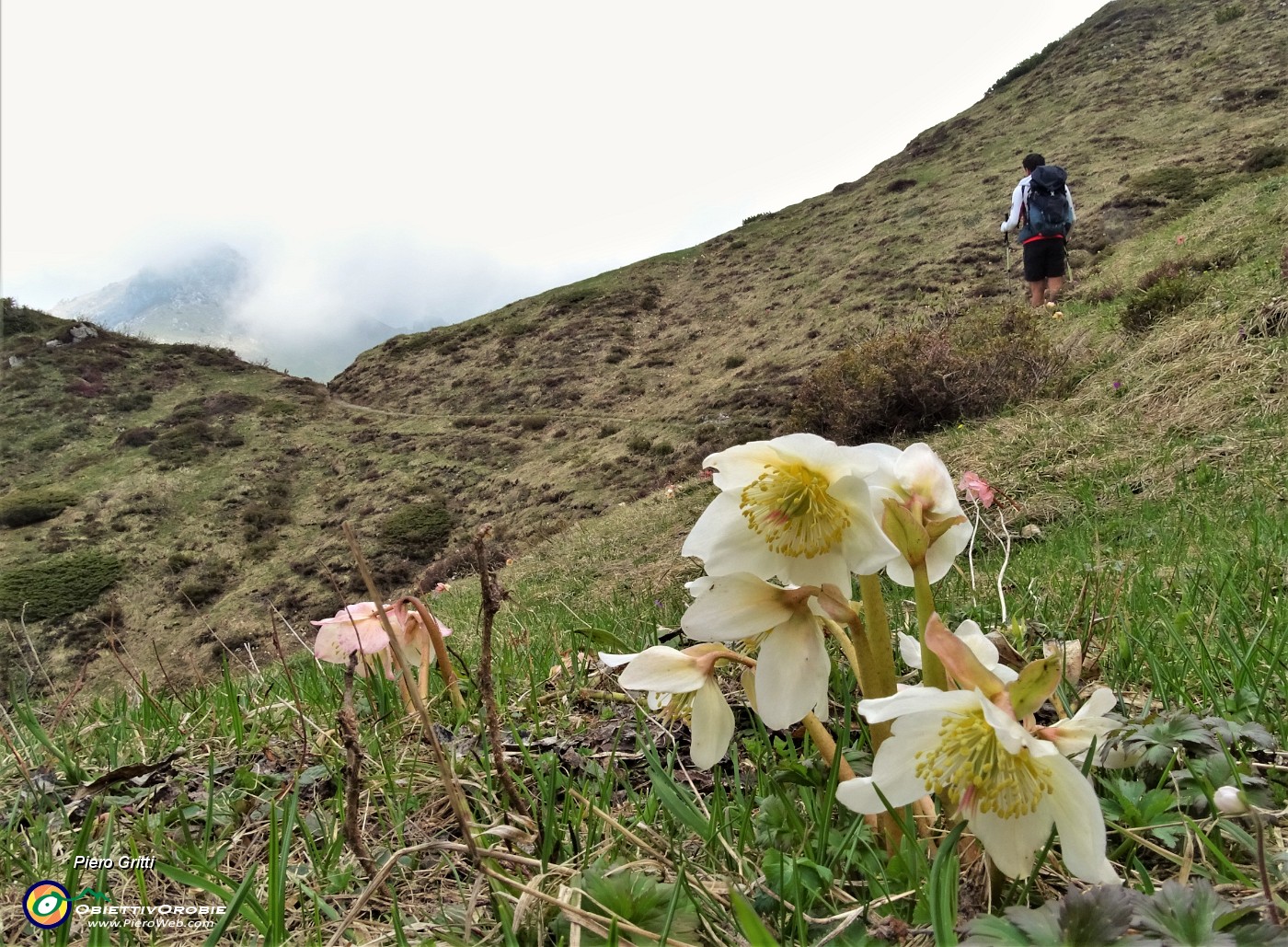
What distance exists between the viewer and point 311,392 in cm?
3322

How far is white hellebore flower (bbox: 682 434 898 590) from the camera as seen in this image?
3.04ft

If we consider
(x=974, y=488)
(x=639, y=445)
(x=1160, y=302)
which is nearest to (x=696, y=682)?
(x=974, y=488)

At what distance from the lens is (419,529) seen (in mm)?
18734

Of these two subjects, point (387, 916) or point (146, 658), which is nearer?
point (387, 916)

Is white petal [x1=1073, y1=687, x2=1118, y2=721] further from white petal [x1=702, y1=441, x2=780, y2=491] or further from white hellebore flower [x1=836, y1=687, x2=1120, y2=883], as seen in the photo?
white petal [x1=702, y1=441, x2=780, y2=491]

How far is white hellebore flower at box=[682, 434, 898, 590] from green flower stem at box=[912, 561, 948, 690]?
0.08 m

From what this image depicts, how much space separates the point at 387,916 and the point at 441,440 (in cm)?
2408

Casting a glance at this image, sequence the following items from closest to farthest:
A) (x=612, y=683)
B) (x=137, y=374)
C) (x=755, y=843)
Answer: (x=755, y=843)
(x=612, y=683)
(x=137, y=374)

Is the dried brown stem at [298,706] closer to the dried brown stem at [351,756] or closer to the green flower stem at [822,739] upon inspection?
the dried brown stem at [351,756]

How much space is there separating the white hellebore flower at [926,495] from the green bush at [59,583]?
2275 centimetres

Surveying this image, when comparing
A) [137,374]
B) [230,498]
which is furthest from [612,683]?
[137,374]

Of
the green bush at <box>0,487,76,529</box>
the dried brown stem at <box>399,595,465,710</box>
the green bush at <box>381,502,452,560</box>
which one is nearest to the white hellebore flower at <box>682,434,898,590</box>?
the dried brown stem at <box>399,595,465,710</box>

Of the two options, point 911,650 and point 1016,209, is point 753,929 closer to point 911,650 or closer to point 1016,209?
point 911,650

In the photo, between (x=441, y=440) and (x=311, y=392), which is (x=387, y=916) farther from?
(x=311, y=392)
